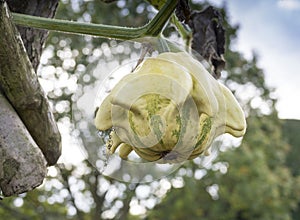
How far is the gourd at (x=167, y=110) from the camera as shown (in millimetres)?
379

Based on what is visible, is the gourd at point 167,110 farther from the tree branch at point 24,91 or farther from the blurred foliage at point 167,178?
the blurred foliage at point 167,178

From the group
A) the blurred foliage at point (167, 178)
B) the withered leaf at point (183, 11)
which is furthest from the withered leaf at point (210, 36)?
the blurred foliage at point (167, 178)

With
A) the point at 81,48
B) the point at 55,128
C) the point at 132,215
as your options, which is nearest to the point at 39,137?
the point at 55,128

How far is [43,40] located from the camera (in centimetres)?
64

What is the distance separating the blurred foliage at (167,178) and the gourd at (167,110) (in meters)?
2.73

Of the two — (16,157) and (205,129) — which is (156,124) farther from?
(16,157)

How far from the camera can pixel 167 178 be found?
5305 millimetres

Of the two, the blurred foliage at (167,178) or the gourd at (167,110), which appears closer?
the gourd at (167,110)

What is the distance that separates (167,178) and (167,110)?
16.3ft

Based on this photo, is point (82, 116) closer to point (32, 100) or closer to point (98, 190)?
point (32, 100)

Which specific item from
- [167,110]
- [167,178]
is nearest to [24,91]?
[167,110]

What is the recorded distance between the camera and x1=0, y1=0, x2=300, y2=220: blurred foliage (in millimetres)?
4684

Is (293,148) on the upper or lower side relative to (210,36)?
lower

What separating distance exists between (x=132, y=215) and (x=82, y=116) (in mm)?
5720
